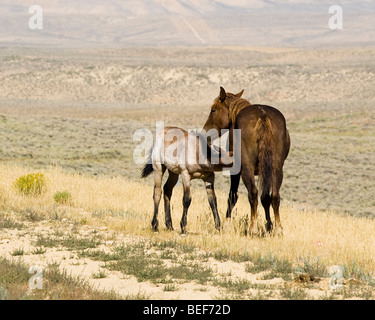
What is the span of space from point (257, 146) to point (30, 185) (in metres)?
6.08

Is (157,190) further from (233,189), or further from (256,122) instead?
(256,122)

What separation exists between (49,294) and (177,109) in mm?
52112

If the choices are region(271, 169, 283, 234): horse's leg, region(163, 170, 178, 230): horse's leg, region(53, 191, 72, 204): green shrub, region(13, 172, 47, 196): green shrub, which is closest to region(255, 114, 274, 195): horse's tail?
region(271, 169, 283, 234): horse's leg

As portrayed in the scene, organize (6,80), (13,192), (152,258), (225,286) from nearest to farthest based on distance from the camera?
1. (225,286)
2. (152,258)
3. (13,192)
4. (6,80)

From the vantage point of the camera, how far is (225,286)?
6984mm

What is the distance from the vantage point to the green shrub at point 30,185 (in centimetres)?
1320

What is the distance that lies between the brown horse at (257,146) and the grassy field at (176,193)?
2.29ft

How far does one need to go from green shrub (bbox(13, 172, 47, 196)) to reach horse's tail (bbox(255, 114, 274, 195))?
5943 millimetres

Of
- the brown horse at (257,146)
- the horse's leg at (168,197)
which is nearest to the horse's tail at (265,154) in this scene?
the brown horse at (257,146)

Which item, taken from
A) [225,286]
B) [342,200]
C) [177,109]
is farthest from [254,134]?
[177,109]

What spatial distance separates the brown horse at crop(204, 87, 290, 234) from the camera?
31.1 ft

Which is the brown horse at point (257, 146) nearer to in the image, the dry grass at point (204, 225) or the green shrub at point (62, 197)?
the dry grass at point (204, 225)

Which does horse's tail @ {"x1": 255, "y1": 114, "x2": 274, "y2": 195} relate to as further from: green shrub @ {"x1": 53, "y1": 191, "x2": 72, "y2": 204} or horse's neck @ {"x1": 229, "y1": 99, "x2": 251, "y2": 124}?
green shrub @ {"x1": 53, "y1": 191, "x2": 72, "y2": 204}

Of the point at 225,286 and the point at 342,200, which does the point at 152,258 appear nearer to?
the point at 225,286
